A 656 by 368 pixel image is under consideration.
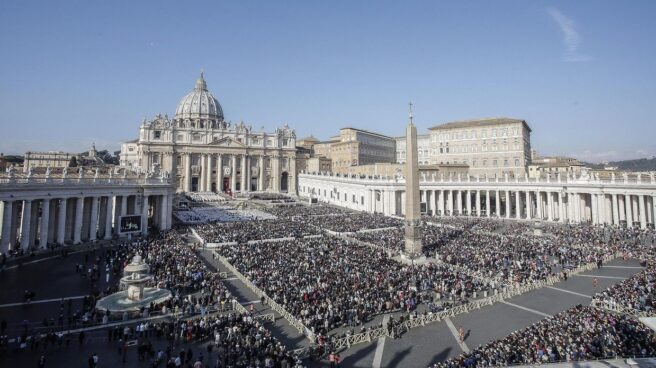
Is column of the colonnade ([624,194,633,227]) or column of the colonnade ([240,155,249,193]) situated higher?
column of the colonnade ([240,155,249,193])

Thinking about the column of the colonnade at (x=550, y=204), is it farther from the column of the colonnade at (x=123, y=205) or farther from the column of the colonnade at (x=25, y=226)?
the column of the colonnade at (x=25, y=226)

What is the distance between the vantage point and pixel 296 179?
9625 centimetres

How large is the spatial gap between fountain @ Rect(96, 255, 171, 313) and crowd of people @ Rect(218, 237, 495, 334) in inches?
198

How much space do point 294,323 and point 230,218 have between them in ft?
108

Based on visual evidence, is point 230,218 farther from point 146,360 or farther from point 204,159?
point 204,159

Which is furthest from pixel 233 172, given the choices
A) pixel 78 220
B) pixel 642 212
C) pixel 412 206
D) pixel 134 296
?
pixel 642 212

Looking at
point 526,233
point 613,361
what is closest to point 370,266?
point 613,361

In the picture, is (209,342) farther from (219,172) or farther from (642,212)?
(219,172)

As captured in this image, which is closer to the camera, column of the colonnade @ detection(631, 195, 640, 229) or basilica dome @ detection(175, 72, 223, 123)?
column of the colonnade @ detection(631, 195, 640, 229)

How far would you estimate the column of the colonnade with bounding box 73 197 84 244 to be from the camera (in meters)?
31.1

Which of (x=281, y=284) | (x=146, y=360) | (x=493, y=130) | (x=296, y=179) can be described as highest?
(x=493, y=130)

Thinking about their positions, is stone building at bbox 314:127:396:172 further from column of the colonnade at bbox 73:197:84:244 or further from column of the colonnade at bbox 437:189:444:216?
column of the colonnade at bbox 73:197:84:244

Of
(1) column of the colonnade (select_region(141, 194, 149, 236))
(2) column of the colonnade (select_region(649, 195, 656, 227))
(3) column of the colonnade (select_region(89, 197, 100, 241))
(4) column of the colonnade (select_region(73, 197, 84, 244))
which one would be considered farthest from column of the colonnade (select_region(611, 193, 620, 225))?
(4) column of the colonnade (select_region(73, 197, 84, 244))

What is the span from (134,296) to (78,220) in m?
19.1
